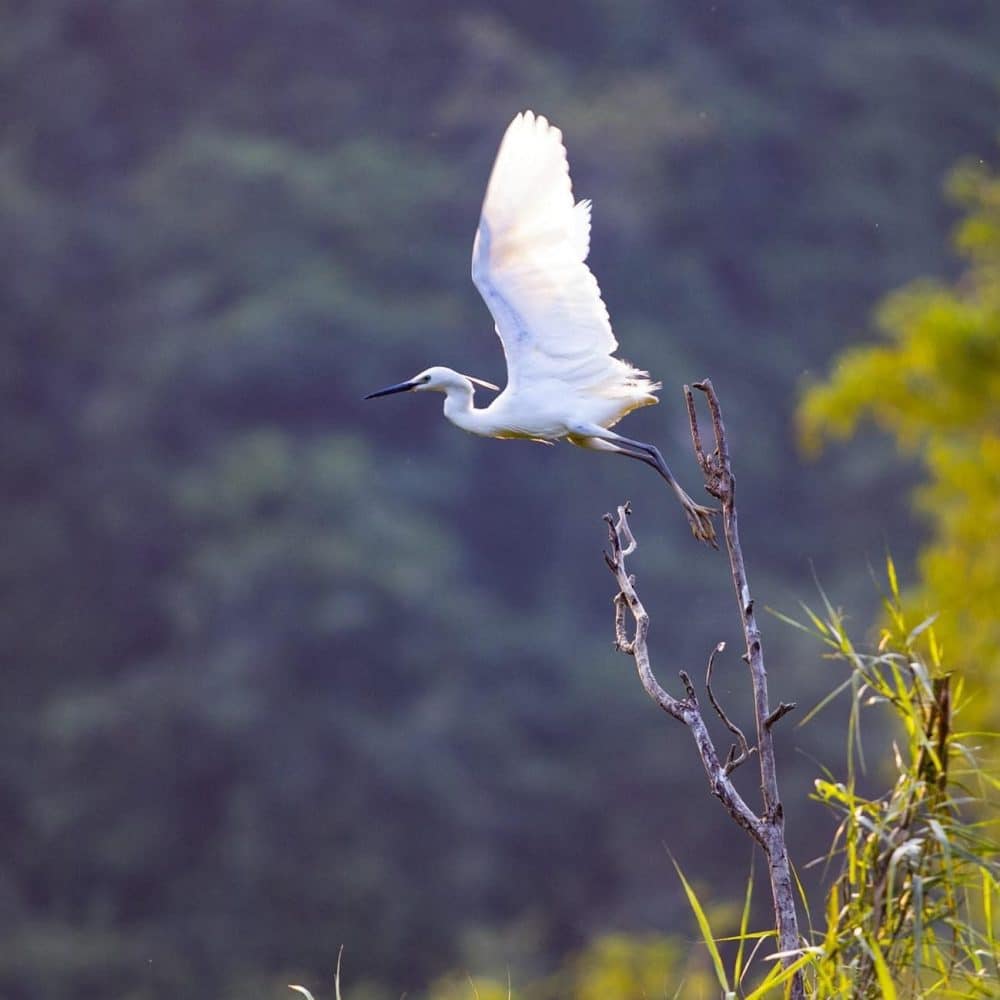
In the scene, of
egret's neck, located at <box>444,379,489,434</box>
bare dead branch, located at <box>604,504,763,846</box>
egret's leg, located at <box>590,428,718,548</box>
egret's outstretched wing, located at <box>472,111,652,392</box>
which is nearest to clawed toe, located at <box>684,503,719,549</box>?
egret's leg, located at <box>590,428,718,548</box>

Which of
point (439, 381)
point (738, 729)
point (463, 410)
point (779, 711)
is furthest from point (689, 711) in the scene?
point (439, 381)

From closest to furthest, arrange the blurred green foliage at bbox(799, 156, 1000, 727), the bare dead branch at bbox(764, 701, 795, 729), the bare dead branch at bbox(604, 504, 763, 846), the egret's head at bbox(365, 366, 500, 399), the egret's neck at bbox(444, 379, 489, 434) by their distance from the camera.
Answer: the bare dead branch at bbox(764, 701, 795, 729) → the bare dead branch at bbox(604, 504, 763, 846) → the egret's neck at bbox(444, 379, 489, 434) → the egret's head at bbox(365, 366, 500, 399) → the blurred green foliage at bbox(799, 156, 1000, 727)

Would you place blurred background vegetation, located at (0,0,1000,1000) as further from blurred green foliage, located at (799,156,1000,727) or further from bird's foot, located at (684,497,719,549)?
bird's foot, located at (684,497,719,549)

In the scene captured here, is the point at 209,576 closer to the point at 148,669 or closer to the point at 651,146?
the point at 148,669

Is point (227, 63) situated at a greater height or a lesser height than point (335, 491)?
greater

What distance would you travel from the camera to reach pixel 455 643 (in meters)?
18.0

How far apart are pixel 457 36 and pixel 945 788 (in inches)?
899

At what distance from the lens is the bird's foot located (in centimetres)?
355

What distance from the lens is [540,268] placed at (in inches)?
144

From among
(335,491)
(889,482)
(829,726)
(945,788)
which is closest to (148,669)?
(335,491)

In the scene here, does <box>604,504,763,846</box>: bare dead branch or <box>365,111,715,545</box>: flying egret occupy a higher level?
<box>365,111,715,545</box>: flying egret

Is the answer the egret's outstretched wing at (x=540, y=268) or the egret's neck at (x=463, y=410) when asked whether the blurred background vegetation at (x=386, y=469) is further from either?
the egret's outstretched wing at (x=540, y=268)

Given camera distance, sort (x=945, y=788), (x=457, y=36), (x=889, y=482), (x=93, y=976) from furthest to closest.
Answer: (x=457, y=36) < (x=889, y=482) < (x=93, y=976) < (x=945, y=788)

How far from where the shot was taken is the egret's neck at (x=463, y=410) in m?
3.77
